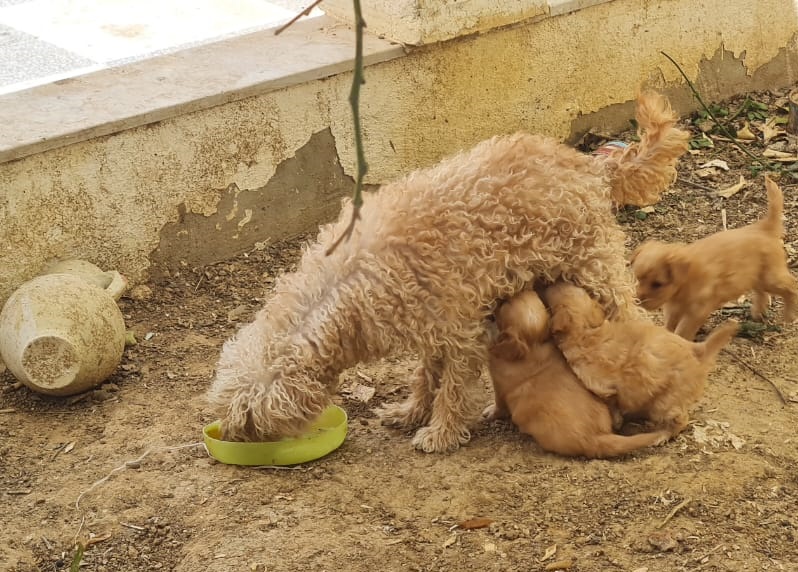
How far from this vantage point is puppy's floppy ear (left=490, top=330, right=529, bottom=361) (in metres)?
4.54

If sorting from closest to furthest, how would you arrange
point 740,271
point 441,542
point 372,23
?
point 441,542 → point 740,271 → point 372,23

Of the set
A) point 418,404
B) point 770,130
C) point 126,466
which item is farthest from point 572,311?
point 770,130

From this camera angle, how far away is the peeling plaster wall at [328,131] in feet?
18.6

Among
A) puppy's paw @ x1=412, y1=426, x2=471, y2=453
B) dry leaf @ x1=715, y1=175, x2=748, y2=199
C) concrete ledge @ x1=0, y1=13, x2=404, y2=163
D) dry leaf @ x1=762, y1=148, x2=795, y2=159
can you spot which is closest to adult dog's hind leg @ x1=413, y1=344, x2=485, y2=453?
puppy's paw @ x1=412, y1=426, x2=471, y2=453

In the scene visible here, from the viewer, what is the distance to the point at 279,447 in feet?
15.3

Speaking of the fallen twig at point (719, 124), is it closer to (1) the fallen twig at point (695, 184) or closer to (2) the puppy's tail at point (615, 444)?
(1) the fallen twig at point (695, 184)

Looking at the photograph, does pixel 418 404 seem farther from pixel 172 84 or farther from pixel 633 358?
pixel 172 84

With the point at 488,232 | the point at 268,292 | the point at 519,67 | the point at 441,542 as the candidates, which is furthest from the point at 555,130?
the point at 441,542

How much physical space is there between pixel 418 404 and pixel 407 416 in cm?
8

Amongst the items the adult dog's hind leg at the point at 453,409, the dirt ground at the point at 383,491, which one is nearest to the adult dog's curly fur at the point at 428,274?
the adult dog's hind leg at the point at 453,409

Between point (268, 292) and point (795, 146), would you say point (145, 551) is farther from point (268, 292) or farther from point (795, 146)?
point (795, 146)

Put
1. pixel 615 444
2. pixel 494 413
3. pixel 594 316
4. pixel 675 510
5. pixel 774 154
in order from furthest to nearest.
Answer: pixel 774 154 < pixel 494 413 < pixel 594 316 < pixel 615 444 < pixel 675 510

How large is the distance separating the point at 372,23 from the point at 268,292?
171 centimetres

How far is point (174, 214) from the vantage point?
6.04 meters
